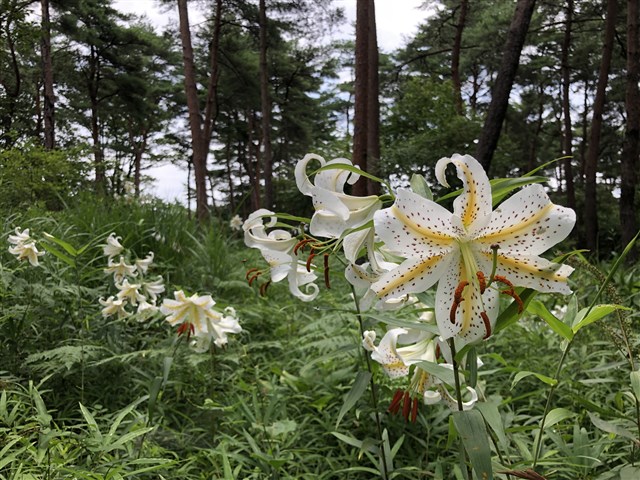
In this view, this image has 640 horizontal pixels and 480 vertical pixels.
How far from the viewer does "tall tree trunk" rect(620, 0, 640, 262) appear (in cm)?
557

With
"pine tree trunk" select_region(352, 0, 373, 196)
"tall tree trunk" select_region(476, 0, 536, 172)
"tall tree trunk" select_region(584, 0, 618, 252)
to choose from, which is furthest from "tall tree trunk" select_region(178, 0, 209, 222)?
"tall tree trunk" select_region(584, 0, 618, 252)

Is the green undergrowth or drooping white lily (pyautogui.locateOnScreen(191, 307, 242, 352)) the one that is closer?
the green undergrowth

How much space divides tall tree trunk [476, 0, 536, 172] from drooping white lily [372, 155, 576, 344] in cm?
398

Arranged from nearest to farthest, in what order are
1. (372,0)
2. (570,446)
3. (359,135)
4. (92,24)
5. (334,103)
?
(570,446) < (359,135) < (372,0) < (92,24) < (334,103)

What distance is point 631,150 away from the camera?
5.66 meters

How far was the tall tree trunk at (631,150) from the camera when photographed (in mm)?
5570

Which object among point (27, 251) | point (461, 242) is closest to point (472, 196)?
point (461, 242)

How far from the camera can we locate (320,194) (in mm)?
653

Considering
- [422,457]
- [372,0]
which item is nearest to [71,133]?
[372,0]

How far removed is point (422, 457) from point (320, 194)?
49.0 inches

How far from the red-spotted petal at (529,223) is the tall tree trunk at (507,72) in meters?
3.98

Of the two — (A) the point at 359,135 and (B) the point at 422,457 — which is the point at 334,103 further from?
(B) the point at 422,457

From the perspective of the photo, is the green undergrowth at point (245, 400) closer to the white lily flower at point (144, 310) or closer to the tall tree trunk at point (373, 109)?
the white lily flower at point (144, 310)

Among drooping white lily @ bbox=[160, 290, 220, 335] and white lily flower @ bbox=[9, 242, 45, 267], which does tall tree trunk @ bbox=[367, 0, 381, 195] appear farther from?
drooping white lily @ bbox=[160, 290, 220, 335]
